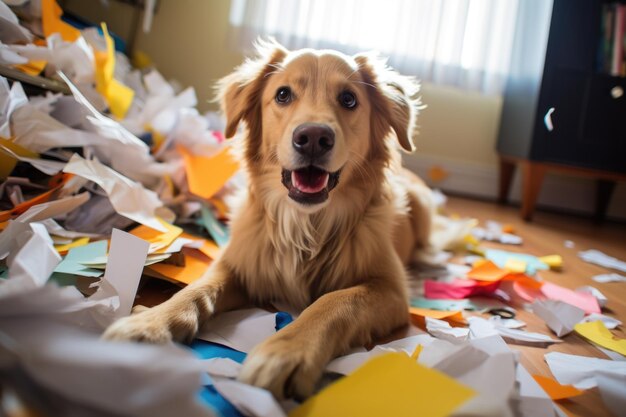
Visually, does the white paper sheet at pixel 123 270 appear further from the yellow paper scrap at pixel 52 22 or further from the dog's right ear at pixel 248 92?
Result: the yellow paper scrap at pixel 52 22

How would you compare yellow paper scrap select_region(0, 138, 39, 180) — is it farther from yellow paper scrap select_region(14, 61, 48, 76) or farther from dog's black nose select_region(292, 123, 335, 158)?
dog's black nose select_region(292, 123, 335, 158)

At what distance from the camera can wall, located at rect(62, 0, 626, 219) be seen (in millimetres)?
3643

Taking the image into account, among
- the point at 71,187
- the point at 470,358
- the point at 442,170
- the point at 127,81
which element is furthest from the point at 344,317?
the point at 442,170

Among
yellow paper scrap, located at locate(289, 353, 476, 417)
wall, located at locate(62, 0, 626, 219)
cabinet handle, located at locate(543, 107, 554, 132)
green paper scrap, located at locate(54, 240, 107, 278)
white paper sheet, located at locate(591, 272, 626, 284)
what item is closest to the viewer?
yellow paper scrap, located at locate(289, 353, 476, 417)

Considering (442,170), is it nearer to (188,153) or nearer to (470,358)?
(188,153)

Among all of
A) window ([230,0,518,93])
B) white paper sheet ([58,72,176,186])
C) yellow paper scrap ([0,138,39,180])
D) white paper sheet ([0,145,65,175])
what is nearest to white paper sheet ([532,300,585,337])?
white paper sheet ([58,72,176,186])

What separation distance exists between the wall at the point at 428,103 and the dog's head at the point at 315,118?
2313 millimetres

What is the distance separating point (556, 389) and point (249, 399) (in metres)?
0.70

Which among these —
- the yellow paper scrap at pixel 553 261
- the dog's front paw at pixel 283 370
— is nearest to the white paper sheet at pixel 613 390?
the dog's front paw at pixel 283 370

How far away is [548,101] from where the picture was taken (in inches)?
120

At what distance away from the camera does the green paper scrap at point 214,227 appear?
1819mm

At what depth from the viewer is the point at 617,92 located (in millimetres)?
3016

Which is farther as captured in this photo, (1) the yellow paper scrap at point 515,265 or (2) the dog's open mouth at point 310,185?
(1) the yellow paper scrap at point 515,265

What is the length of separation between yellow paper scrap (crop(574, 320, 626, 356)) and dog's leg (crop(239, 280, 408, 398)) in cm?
57
